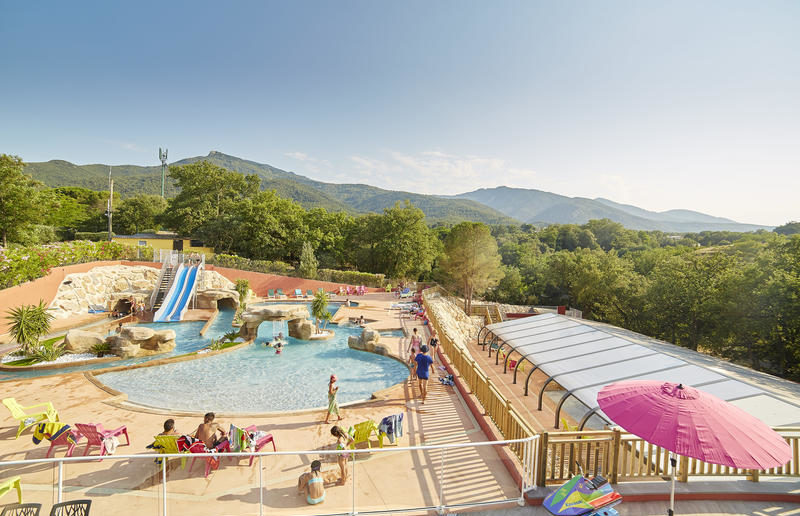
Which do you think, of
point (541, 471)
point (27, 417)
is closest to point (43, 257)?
point (27, 417)

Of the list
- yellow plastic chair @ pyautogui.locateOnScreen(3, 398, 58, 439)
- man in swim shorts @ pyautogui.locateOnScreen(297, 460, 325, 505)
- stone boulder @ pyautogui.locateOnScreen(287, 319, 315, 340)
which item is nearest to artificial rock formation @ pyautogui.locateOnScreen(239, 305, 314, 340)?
stone boulder @ pyautogui.locateOnScreen(287, 319, 315, 340)

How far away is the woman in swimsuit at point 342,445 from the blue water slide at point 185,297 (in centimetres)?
1629

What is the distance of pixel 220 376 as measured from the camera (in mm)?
11633

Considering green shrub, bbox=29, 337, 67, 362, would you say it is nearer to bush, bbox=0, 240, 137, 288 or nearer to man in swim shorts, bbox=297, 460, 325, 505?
bush, bbox=0, 240, 137, 288

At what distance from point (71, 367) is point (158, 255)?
1499cm

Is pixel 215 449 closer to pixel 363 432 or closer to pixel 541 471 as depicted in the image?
pixel 363 432

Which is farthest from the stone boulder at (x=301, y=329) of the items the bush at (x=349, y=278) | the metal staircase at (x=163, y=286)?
the bush at (x=349, y=278)

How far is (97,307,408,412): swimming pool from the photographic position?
31.8 ft

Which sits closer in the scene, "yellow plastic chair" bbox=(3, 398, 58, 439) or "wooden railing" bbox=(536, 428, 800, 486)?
"wooden railing" bbox=(536, 428, 800, 486)

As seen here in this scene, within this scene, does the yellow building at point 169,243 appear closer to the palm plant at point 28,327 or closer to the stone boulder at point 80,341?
the stone boulder at point 80,341

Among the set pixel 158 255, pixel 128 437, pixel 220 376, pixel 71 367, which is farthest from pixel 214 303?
pixel 128 437

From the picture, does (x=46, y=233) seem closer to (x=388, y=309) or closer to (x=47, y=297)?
(x=47, y=297)

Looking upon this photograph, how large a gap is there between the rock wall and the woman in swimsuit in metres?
18.7

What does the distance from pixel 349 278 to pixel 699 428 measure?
26.8 m
